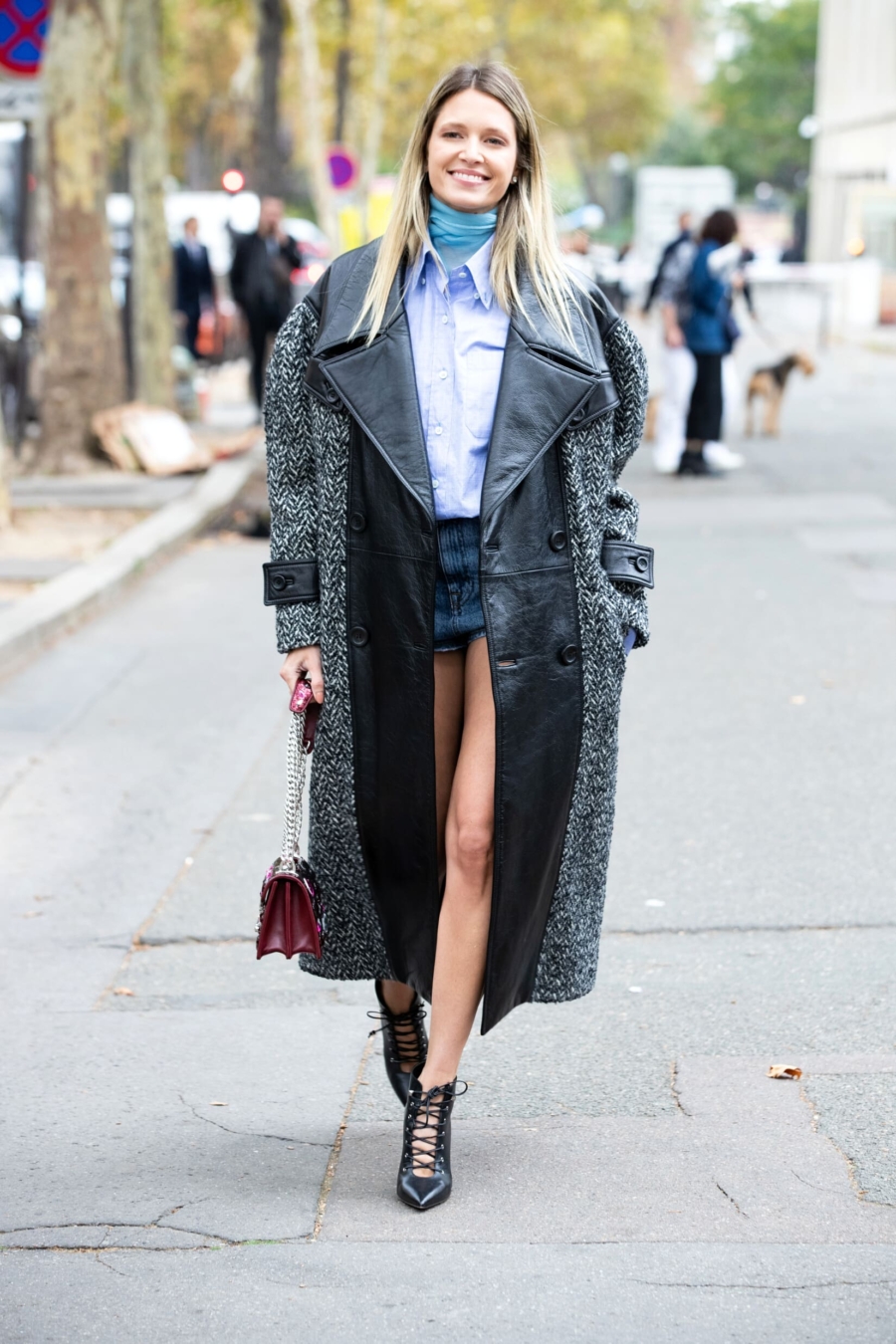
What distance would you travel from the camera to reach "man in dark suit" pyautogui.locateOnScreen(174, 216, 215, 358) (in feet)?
76.2

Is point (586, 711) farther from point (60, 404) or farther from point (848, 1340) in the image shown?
point (60, 404)

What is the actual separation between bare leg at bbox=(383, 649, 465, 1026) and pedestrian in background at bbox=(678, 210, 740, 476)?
11064 millimetres

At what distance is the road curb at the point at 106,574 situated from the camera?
8.53m

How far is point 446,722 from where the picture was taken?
11.1 feet

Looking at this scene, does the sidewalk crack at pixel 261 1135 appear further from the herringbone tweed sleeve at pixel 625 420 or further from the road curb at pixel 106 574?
the road curb at pixel 106 574

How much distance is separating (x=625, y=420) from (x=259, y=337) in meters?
15.5

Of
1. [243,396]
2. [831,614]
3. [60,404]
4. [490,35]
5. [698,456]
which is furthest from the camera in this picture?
[490,35]

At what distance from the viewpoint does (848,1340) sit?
2.86m

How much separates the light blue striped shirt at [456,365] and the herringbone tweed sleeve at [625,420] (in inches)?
10.2

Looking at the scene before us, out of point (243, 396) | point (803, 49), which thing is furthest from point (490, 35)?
point (243, 396)

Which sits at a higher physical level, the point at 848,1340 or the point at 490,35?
the point at 490,35

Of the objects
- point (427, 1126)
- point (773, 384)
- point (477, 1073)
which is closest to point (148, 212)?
point (773, 384)

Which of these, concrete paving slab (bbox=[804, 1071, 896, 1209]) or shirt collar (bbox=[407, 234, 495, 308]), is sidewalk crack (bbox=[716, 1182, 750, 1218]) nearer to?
concrete paving slab (bbox=[804, 1071, 896, 1209])

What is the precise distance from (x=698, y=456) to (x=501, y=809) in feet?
39.3
